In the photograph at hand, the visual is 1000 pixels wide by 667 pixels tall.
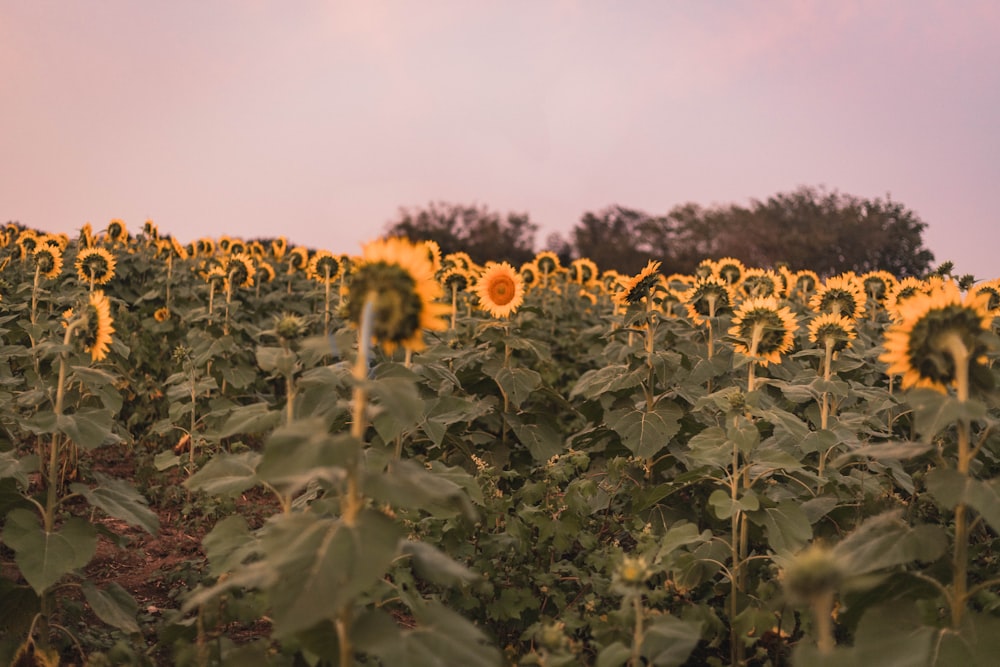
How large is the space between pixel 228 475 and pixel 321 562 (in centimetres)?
82

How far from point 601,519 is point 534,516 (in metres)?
0.90

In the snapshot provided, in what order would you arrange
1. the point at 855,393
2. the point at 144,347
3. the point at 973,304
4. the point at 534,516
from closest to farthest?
the point at 973,304 < the point at 534,516 < the point at 855,393 < the point at 144,347

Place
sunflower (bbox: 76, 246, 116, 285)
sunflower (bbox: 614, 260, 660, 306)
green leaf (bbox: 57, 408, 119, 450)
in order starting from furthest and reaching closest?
1. sunflower (bbox: 76, 246, 116, 285)
2. sunflower (bbox: 614, 260, 660, 306)
3. green leaf (bbox: 57, 408, 119, 450)

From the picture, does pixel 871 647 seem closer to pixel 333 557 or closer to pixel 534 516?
pixel 333 557

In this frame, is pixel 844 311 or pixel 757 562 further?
pixel 844 311

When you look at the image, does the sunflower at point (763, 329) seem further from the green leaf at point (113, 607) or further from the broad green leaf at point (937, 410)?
the green leaf at point (113, 607)

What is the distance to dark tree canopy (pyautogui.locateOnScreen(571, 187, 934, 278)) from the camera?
149 ft

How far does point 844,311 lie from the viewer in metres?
5.82

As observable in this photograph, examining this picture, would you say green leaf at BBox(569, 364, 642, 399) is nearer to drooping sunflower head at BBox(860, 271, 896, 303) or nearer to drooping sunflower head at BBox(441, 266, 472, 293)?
drooping sunflower head at BBox(441, 266, 472, 293)

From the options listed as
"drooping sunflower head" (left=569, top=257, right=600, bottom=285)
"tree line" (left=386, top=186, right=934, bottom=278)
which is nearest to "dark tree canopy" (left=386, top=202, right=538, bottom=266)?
"tree line" (left=386, top=186, right=934, bottom=278)

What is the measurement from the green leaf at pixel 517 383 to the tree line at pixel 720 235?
1406 inches

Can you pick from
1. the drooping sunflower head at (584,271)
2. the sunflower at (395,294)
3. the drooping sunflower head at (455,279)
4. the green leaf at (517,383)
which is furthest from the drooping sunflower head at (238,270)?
the drooping sunflower head at (584,271)

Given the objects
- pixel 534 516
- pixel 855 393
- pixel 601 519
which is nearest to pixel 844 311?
pixel 855 393

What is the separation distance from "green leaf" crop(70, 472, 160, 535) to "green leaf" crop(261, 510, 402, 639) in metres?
1.30
